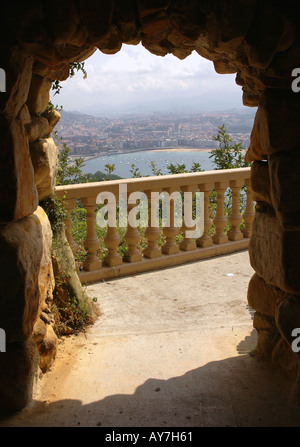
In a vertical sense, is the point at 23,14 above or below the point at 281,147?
above

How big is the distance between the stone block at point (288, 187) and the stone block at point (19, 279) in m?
1.36

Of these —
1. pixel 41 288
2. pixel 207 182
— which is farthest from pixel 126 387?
pixel 207 182

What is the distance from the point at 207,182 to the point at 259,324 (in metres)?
2.82

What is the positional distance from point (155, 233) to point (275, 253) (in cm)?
286

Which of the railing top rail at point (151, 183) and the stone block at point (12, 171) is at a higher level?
the stone block at point (12, 171)

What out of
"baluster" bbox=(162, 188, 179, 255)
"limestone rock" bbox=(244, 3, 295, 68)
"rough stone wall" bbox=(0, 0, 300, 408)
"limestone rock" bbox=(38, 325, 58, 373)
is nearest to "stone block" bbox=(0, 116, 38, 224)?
"rough stone wall" bbox=(0, 0, 300, 408)

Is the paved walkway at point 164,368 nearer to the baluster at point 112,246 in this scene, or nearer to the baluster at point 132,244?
the baluster at point 112,246

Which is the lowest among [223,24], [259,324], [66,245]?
[259,324]

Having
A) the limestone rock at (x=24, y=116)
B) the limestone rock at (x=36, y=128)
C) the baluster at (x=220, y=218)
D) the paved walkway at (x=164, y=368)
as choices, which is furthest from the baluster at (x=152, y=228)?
the limestone rock at (x=24, y=116)

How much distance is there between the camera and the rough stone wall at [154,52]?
2.11m

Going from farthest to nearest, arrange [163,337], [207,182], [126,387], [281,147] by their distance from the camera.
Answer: [207,182] → [163,337] → [126,387] → [281,147]

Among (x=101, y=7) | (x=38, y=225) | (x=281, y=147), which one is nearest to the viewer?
(x=101, y=7)

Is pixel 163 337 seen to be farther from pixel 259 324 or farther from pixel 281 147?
pixel 281 147

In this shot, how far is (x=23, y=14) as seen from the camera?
208 centimetres
